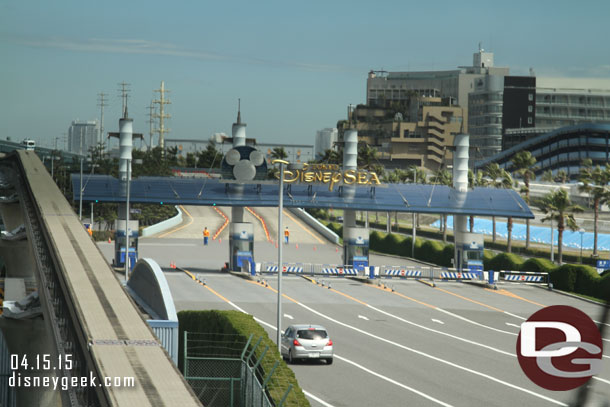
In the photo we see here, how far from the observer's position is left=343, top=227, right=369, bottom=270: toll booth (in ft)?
239

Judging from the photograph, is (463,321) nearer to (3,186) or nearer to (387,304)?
(387,304)

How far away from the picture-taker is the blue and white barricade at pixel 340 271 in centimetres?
7056

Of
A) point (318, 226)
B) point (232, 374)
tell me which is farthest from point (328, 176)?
point (318, 226)

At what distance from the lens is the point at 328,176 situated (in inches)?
2938

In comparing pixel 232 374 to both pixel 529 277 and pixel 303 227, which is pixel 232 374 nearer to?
pixel 529 277

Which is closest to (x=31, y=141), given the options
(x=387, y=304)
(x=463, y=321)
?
(x=387, y=304)

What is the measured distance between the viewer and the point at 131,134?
249 feet

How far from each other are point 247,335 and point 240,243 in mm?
40998

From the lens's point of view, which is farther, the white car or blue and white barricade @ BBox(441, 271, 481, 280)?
blue and white barricade @ BBox(441, 271, 481, 280)

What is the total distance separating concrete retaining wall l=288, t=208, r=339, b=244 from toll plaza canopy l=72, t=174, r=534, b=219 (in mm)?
35723

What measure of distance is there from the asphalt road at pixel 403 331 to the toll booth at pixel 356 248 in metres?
2.76

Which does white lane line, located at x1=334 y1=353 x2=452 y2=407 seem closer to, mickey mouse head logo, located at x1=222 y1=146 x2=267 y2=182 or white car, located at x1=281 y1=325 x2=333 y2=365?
white car, located at x1=281 y1=325 x2=333 y2=365

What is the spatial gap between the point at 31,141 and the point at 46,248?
59225 mm
